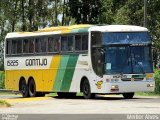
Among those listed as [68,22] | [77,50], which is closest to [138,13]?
[68,22]

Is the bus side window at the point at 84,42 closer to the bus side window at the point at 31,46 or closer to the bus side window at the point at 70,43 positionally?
the bus side window at the point at 70,43

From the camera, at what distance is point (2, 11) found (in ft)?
260

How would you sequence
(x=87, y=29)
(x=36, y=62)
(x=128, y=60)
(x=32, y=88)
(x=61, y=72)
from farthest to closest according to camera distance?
(x=32, y=88)
(x=36, y=62)
(x=61, y=72)
(x=87, y=29)
(x=128, y=60)

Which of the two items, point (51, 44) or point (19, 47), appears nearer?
point (51, 44)

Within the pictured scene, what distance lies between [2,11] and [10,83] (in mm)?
42687

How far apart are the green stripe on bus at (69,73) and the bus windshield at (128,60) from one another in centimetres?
237

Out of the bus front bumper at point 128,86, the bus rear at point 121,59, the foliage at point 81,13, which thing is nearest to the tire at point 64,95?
the bus rear at point 121,59

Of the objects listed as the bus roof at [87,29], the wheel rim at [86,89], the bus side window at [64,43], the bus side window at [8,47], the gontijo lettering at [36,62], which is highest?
the bus roof at [87,29]

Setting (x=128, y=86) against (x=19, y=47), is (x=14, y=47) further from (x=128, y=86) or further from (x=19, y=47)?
(x=128, y=86)

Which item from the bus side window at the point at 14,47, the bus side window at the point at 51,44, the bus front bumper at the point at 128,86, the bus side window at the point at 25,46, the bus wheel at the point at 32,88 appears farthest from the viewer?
the bus side window at the point at 14,47

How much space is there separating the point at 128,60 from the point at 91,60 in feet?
5.75

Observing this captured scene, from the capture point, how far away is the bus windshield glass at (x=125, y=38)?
2958cm

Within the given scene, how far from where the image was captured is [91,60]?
30.0 metres

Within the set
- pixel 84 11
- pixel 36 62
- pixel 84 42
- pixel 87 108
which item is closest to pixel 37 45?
pixel 36 62
